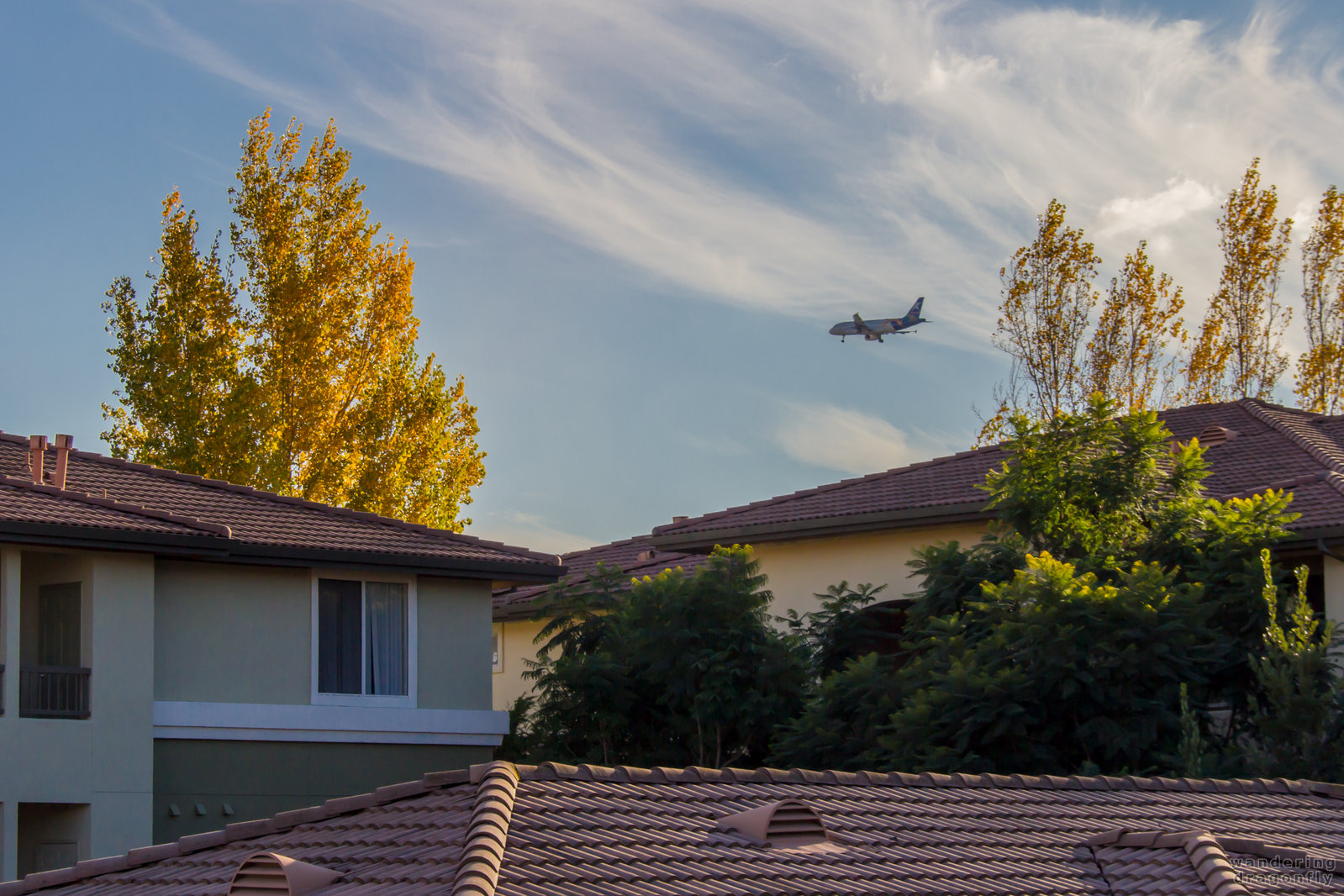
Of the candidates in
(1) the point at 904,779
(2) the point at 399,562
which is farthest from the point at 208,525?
(1) the point at 904,779

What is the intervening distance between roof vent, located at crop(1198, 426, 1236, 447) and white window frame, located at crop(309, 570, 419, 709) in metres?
12.4

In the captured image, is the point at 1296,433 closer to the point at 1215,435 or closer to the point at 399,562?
the point at 1215,435

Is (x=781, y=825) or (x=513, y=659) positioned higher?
(x=513, y=659)

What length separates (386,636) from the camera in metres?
19.9

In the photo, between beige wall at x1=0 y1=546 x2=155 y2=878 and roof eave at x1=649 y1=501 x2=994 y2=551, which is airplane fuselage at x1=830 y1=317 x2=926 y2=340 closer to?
roof eave at x1=649 y1=501 x2=994 y2=551

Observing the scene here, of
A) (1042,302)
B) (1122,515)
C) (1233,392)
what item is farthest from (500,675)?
(1233,392)

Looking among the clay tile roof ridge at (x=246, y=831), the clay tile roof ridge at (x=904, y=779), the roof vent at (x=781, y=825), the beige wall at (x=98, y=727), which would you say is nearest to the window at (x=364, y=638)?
the beige wall at (x=98, y=727)

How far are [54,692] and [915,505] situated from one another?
1179cm

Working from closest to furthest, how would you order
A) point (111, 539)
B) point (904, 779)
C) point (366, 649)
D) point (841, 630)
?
point (904, 779), point (111, 539), point (366, 649), point (841, 630)

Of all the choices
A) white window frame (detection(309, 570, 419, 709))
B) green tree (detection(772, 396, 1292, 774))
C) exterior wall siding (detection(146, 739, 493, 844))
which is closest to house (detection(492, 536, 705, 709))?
white window frame (detection(309, 570, 419, 709))

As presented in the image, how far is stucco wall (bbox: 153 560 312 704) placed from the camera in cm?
1822

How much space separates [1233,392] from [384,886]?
32.1m

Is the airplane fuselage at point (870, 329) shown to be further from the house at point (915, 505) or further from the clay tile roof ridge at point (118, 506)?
the clay tile roof ridge at point (118, 506)

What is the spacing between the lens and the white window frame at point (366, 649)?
19156 millimetres
